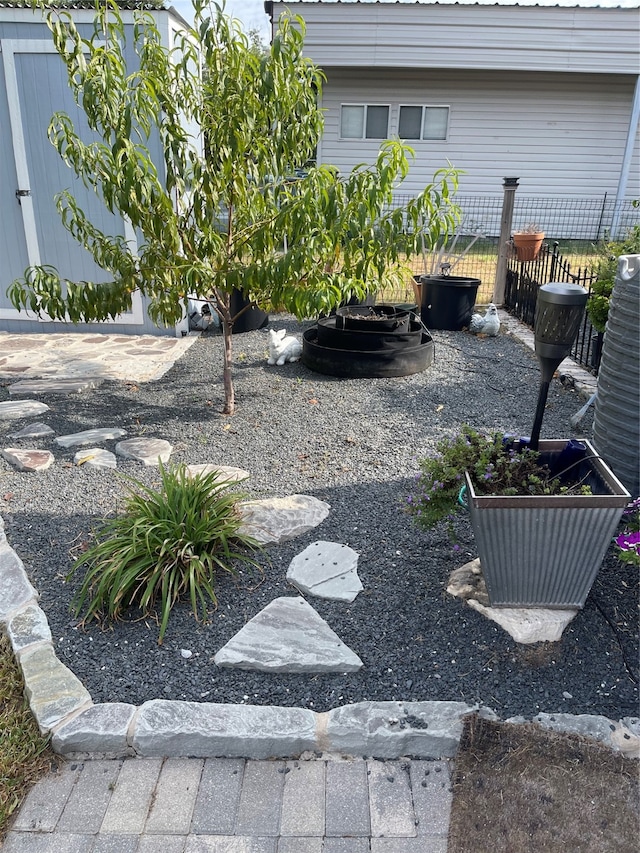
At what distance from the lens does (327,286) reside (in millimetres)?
3869

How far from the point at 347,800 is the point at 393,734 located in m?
0.24

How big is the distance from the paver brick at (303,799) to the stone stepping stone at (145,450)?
2178 mm

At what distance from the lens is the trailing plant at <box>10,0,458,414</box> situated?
137 inches

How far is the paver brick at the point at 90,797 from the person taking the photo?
1773 millimetres

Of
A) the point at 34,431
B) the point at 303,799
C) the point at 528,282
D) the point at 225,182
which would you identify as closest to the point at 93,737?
the point at 303,799

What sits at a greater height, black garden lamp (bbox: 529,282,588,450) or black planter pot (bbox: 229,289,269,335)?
black garden lamp (bbox: 529,282,588,450)

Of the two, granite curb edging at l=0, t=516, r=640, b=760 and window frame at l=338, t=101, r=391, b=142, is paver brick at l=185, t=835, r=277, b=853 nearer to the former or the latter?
granite curb edging at l=0, t=516, r=640, b=760

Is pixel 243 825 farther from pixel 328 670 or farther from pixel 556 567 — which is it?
pixel 556 567

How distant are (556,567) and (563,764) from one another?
0.66 m

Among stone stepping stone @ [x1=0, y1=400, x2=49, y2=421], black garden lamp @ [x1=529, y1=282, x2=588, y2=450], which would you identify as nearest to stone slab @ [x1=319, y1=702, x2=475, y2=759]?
black garden lamp @ [x1=529, y1=282, x2=588, y2=450]

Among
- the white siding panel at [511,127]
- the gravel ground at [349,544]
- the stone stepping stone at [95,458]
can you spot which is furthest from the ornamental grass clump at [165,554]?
the white siding panel at [511,127]

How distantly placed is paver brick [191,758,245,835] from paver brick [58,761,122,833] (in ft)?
0.88

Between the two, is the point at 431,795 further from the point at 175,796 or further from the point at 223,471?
the point at 223,471

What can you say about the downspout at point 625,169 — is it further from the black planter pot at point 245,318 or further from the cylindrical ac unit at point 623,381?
the cylindrical ac unit at point 623,381
